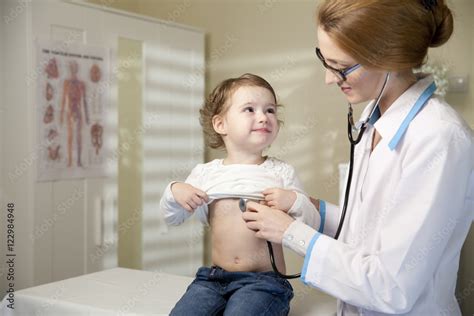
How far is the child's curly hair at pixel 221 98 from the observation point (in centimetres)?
180

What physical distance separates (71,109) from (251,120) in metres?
1.58

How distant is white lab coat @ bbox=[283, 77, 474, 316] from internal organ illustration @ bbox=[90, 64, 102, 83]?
6.91 ft

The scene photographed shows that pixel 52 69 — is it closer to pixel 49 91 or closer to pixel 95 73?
Result: pixel 49 91

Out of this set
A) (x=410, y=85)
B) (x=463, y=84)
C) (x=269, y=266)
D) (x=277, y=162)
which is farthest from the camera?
(x=463, y=84)

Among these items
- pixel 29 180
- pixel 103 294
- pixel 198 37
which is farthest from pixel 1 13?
pixel 103 294

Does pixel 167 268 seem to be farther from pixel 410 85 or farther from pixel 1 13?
pixel 410 85

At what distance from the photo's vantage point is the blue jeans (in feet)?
4.89

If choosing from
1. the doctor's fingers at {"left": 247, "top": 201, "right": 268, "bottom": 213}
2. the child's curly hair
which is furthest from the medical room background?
the doctor's fingers at {"left": 247, "top": 201, "right": 268, "bottom": 213}

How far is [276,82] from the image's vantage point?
12.8 ft

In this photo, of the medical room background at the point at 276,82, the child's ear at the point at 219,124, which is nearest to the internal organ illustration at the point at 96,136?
the medical room background at the point at 276,82

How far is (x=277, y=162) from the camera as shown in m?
1.77

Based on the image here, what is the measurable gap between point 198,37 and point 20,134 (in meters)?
1.48

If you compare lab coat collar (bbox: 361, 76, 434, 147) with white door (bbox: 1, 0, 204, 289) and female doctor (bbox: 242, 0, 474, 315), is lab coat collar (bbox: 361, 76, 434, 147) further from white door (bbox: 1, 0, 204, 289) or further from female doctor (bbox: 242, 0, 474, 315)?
white door (bbox: 1, 0, 204, 289)

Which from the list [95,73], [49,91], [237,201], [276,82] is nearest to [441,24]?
[237,201]
